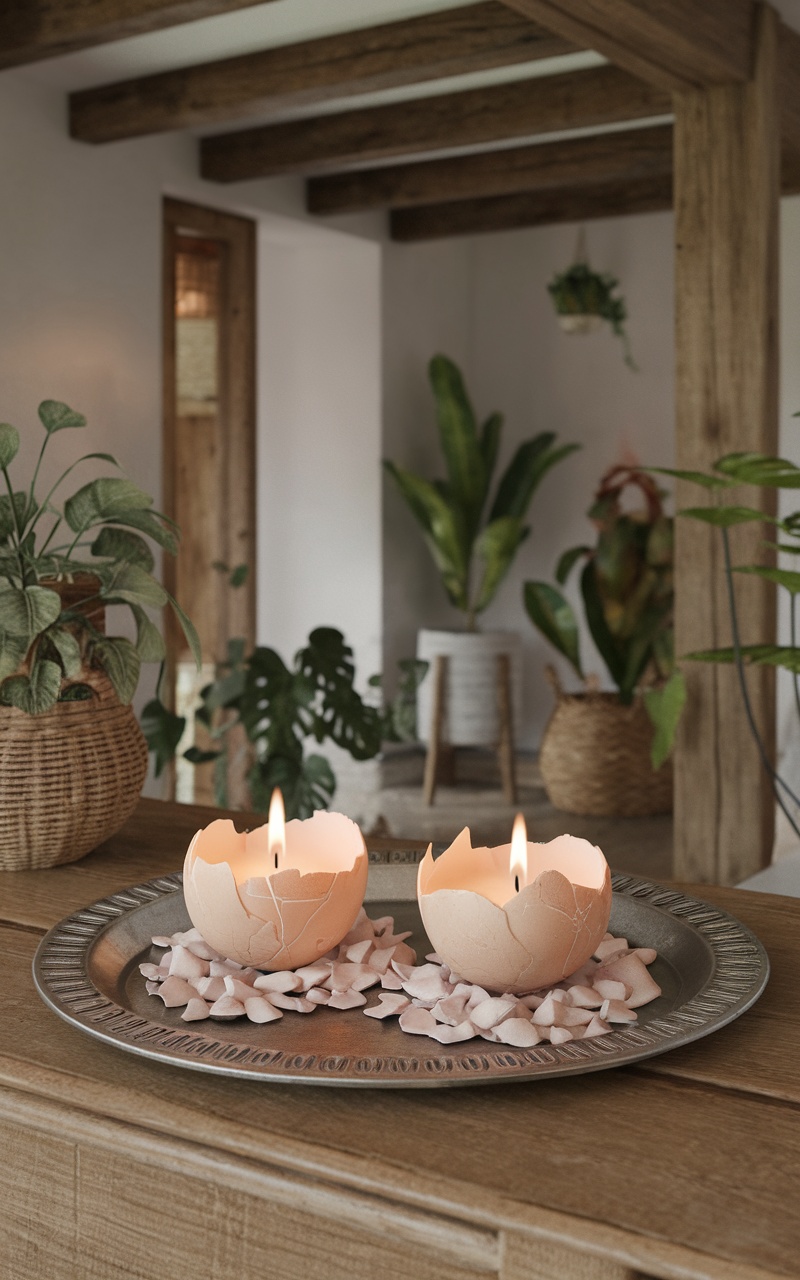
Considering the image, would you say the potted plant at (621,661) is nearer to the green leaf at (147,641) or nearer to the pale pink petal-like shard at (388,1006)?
the green leaf at (147,641)

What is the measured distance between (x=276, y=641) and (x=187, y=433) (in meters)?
1.00

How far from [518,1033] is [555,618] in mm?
4342

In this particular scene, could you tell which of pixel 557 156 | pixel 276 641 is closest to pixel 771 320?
pixel 557 156

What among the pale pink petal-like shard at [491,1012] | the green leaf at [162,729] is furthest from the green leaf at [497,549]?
the pale pink petal-like shard at [491,1012]

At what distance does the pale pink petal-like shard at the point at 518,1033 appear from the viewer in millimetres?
666

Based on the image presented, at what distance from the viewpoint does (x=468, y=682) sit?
511 centimetres

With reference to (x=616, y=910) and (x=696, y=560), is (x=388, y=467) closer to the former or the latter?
(x=696, y=560)

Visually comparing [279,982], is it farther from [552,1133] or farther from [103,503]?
[103,503]

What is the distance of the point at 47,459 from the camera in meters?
3.65

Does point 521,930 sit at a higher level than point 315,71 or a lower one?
lower

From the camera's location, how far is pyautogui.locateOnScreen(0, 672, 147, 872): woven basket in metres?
1.07

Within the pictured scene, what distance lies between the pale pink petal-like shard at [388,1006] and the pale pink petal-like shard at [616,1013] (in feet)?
0.35

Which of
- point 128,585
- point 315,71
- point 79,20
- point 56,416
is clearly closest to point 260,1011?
point 128,585

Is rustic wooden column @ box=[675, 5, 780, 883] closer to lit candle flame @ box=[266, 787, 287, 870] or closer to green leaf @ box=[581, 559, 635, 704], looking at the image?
green leaf @ box=[581, 559, 635, 704]
